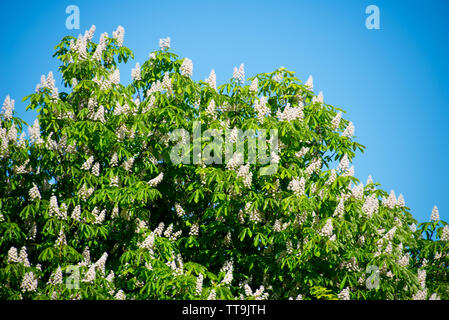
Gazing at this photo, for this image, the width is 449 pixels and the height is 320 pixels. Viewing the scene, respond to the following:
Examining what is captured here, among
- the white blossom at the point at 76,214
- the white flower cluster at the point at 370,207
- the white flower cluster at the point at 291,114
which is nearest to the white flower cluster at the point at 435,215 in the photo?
the white flower cluster at the point at 370,207

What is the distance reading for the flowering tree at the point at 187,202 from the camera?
11086 millimetres

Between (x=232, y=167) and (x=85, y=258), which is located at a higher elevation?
(x=232, y=167)

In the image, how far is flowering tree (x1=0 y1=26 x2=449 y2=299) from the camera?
1109 centimetres

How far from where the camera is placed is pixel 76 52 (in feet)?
43.5

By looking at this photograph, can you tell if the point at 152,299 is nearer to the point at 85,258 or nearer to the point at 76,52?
the point at 85,258

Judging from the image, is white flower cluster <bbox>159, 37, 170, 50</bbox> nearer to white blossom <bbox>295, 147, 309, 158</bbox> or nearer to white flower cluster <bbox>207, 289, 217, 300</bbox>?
white blossom <bbox>295, 147, 309, 158</bbox>

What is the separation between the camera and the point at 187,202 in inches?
514

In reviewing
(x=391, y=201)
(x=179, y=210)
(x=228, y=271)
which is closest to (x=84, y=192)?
(x=179, y=210)

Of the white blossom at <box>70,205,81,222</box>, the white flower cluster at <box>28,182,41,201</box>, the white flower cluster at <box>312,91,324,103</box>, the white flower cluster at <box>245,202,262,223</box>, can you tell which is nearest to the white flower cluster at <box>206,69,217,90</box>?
the white flower cluster at <box>312,91,324,103</box>

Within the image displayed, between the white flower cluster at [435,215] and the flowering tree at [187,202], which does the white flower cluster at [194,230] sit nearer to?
the flowering tree at [187,202]
